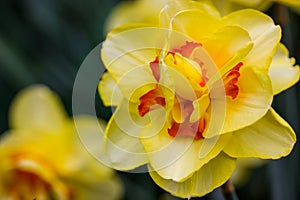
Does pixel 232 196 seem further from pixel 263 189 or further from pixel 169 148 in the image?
pixel 263 189

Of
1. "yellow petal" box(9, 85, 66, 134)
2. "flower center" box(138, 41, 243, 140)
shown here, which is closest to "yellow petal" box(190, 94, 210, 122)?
"flower center" box(138, 41, 243, 140)

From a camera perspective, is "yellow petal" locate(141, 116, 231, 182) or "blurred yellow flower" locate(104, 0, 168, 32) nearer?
"yellow petal" locate(141, 116, 231, 182)

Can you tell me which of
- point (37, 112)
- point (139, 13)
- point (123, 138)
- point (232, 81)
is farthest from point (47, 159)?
point (232, 81)

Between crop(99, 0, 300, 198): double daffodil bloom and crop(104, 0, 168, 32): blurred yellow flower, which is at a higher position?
crop(99, 0, 300, 198): double daffodil bloom

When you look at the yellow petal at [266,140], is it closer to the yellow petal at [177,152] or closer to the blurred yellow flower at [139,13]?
the yellow petal at [177,152]

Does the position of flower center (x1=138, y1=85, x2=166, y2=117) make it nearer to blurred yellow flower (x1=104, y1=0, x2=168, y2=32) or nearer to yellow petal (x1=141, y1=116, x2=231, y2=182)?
yellow petal (x1=141, y1=116, x2=231, y2=182)

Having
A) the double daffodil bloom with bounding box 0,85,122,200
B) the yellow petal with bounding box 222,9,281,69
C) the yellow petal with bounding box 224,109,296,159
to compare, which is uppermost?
the yellow petal with bounding box 222,9,281,69

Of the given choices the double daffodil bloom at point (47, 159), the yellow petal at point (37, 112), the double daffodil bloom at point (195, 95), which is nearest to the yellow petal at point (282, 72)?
the double daffodil bloom at point (195, 95)
